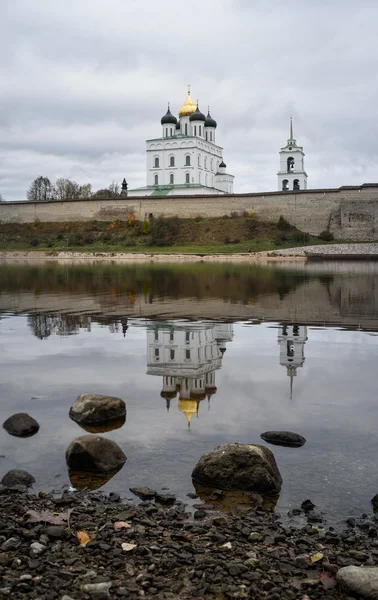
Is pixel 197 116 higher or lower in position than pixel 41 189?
higher

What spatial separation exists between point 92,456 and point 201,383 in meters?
3.33

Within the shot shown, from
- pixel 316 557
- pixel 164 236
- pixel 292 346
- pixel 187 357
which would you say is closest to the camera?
pixel 316 557

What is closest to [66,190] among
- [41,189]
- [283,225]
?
[41,189]

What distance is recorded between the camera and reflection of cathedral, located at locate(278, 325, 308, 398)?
1077 cm

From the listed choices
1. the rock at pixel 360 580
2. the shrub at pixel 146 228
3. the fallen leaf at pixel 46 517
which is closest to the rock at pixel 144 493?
the fallen leaf at pixel 46 517

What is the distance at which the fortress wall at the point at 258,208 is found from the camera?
205ft

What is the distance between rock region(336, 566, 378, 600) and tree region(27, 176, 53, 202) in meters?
97.5

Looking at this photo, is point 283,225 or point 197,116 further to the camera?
point 197,116

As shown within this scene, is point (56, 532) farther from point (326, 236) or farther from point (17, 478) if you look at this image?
point (326, 236)

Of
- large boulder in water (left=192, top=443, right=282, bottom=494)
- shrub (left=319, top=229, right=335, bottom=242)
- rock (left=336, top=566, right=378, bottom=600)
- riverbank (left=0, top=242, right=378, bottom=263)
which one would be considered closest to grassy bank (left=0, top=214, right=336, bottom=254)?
shrub (left=319, top=229, right=335, bottom=242)

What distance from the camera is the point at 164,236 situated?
65.2m

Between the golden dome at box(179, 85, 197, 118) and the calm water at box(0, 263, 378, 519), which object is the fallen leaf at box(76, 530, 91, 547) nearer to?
the calm water at box(0, 263, 378, 519)

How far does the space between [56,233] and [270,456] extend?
6798cm

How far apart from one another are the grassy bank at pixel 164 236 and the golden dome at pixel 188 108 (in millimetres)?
20385
